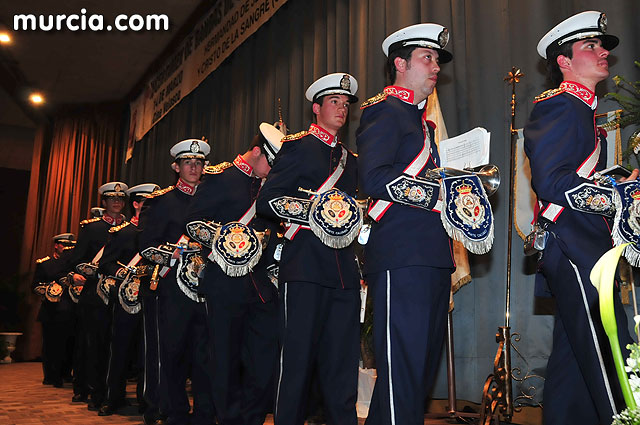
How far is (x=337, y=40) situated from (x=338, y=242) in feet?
12.8

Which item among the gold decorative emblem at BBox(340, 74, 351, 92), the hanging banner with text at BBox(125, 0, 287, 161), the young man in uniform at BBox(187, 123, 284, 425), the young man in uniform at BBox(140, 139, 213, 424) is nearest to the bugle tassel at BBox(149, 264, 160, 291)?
the young man in uniform at BBox(140, 139, 213, 424)

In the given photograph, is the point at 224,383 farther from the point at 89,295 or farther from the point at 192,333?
the point at 89,295

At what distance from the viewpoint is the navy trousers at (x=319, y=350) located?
2.78 metres

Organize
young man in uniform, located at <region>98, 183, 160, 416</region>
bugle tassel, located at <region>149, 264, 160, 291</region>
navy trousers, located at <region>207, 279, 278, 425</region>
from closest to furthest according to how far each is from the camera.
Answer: navy trousers, located at <region>207, 279, 278, 425</region>, bugle tassel, located at <region>149, 264, 160, 291</region>, young man in uniform, located at <region>98, 183, 160, 416</region>

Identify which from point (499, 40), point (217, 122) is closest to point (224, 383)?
point (499, 40)

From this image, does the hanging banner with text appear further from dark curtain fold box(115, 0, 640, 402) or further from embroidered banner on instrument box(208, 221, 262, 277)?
embroidered banner on instrument box(208, 221, 262, 277)

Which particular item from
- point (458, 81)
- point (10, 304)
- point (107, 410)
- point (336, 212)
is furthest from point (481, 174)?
point (10, 304)

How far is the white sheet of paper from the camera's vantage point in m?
2.82

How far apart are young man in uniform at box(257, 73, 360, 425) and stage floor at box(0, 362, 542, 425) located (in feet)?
4.50

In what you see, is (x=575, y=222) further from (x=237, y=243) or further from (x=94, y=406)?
(x=94, y=406)

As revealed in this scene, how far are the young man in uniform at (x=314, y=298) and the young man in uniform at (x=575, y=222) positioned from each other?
33.0 inches

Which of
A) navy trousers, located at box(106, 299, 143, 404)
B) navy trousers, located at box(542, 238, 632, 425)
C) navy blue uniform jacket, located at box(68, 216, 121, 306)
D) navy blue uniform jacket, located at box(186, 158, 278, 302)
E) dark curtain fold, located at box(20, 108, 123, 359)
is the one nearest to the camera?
navy trousers, located at box(542, 238, 632, 425)

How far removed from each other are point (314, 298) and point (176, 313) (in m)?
1.44

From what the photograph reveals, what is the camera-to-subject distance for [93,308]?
5594 millimetres
